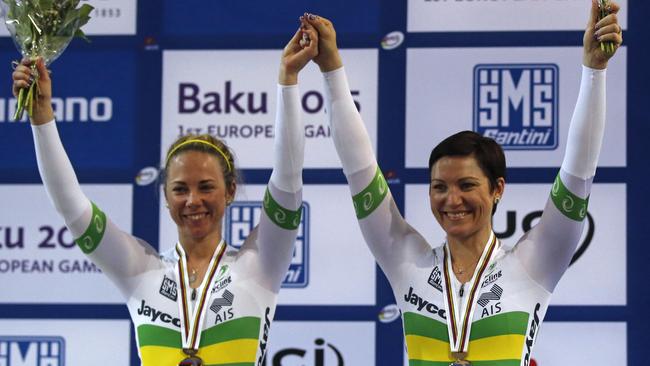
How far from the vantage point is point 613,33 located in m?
2.53

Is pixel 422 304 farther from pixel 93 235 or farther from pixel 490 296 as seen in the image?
pixel 93 235

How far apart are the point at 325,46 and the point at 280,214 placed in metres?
0.41

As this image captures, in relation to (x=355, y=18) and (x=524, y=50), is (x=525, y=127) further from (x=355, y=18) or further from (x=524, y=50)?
(x=355, y=18)

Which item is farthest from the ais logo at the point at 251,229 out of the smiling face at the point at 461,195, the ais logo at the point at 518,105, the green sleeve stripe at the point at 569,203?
the green sleeve stripe at the point at 569,203

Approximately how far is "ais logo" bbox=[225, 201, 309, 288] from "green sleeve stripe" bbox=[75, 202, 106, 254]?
127cm

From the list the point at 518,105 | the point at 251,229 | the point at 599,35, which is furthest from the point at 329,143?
the point at 599,35

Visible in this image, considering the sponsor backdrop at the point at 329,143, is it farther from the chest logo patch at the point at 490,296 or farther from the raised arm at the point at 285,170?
the chest logo patch at the point at 490,296

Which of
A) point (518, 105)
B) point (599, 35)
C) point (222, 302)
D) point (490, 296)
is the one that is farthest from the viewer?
point (518, 105)

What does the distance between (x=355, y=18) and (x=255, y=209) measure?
2.47ft

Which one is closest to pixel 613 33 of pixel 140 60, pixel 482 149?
pixel 482 149

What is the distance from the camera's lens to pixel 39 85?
8.88 feet

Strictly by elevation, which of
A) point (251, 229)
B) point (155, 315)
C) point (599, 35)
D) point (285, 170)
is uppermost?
point (599, 35)

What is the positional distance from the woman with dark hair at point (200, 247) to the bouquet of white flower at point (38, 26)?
0.03 metres

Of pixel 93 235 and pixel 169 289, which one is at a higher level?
pixel 93 235
